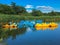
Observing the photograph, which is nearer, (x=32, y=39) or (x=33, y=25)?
(x=32, y=39)

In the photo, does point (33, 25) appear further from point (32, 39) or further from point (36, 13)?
point (36, 13)

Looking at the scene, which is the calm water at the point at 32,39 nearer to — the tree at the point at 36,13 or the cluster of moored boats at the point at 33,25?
the cluster of moored boats at the point at 33,25

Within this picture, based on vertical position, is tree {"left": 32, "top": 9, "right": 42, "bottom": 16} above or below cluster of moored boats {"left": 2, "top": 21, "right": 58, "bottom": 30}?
above

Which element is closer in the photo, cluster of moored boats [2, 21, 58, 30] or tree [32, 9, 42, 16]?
Answer: cluster of moored boats [2, 21, 58, 30]

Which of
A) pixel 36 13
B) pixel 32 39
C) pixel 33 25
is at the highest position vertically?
pixel 36 13

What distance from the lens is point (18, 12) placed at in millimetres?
Result: 38031

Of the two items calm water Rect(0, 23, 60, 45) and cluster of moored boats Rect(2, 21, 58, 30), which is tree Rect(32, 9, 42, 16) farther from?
calm water Rect(0, 23, 60, 45)

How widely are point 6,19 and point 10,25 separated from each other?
2413 mm

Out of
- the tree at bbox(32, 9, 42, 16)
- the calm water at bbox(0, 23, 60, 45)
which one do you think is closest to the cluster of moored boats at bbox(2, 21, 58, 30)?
the calm water at bbox(0, 23, 60, 45)

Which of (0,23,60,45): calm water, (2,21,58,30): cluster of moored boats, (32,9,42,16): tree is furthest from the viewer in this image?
(32,9,42,16): tree

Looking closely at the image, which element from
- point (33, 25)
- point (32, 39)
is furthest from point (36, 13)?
point (32, 39)

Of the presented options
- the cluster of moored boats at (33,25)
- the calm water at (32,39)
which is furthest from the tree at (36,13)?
the calm water at (32,39)

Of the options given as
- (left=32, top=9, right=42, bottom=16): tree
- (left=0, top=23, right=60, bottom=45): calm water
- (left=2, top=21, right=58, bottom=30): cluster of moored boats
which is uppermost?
(left=32, top=9, right=42, bottom=16): tree

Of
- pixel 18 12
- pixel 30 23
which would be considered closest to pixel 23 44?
pixel 30 23
